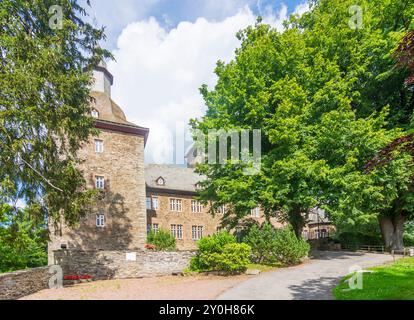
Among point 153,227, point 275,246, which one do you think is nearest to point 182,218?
point 153,227

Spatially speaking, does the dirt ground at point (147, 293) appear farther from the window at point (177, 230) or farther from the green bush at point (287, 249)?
the window at point (177, 230)

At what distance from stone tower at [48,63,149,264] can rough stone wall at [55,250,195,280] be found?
640 centimetres

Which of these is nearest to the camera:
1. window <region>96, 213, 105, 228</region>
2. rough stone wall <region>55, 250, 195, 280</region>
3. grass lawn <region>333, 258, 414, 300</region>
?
grass lawn <region>333, 258, 414, 300</region>

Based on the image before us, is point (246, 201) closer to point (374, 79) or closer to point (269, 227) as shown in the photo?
point (269, 227)

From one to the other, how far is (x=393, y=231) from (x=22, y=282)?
2459 cm

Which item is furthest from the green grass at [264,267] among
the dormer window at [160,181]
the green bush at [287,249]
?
the dormer window at [160,181]

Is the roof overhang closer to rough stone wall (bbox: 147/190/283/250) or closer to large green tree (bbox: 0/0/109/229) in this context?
rough stone wall (bbox: 147/190/283/250)

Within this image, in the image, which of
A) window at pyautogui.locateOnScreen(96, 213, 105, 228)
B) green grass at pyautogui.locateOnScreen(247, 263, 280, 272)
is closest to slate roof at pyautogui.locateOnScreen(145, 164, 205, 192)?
window at pyautogui.locateOnScreen(96, 213, 105, 228)

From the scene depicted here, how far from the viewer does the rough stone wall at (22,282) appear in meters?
12.5

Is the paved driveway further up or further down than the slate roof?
further down

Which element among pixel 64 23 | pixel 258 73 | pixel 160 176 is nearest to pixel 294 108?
pixel 258 73

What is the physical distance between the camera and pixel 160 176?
39156 millimetres

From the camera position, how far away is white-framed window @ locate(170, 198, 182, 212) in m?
38.5

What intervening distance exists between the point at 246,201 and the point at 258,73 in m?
8.29
